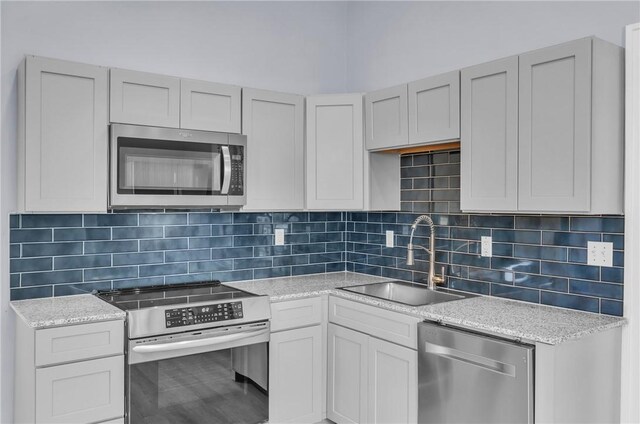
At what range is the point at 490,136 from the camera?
2.54m

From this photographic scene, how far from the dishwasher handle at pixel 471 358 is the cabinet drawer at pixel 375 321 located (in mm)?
134

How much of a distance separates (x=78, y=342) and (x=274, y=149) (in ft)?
5.23

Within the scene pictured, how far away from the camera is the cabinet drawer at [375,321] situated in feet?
8.51

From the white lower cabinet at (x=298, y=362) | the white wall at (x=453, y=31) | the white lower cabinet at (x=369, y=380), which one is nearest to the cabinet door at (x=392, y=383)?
the white lower cabinet at (x=369, y=380)

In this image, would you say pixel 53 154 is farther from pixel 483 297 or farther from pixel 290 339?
pixel 483 297

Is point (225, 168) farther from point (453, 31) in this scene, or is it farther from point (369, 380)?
point (453, 31)

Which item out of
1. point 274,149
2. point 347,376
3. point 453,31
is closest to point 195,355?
point 347,376

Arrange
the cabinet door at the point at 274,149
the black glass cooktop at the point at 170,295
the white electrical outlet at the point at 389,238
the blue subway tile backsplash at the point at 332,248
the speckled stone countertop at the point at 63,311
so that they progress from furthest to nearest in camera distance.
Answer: the white electrical outlet at the point at 389,238 < the cabinet door at the point at 274,149 < the black glass cooktop at the point at 170,295 < the blue subway tile backsplash at the point at 332,248 < the speckled stone countertop at the point at 63,311

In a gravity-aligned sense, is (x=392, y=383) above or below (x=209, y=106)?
below

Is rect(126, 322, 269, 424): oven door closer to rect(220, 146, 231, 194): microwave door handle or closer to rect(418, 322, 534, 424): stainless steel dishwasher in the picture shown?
rect(220, 146, 231, 194): microwave door handle

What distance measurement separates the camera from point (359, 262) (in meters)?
3.92

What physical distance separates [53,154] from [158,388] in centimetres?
128

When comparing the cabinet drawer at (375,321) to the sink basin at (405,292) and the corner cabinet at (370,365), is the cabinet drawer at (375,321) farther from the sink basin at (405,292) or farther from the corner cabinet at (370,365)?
the sink basin at (405,292)

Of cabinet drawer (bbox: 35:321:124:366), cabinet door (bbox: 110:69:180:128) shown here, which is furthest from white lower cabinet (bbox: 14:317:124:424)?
cabinet door (bbox: 110:69:180:128)
